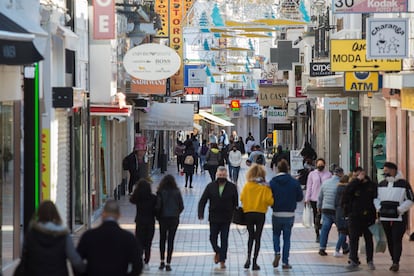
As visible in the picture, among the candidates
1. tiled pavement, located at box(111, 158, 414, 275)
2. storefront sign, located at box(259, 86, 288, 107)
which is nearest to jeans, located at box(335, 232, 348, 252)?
tiled pavement, located at box(111, 158, 414, 275)

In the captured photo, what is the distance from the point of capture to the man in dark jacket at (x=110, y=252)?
10.2 m

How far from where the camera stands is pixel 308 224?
69.5 ft

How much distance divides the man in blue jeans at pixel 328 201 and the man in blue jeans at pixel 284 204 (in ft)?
5.82

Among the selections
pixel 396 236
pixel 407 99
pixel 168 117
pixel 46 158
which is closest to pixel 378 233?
A: pixel 396 236

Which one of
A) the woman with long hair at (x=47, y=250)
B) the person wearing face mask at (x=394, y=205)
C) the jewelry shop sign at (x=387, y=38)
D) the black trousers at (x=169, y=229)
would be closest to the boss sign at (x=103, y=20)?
the jewelry shop sign at (x=387, y=38)

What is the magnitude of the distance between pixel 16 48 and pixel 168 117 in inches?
1064

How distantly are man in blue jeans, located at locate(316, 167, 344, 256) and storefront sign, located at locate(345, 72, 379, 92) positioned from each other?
6534mm

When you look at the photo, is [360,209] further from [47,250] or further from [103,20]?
[103,20]

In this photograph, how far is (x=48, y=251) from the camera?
1035cm

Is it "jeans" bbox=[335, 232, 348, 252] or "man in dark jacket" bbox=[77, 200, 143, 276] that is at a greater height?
"man in dark jacket" bbox=[77, 200, 143, 276]

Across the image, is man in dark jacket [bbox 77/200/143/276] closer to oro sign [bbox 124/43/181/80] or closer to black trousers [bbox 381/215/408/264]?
black trousers [bbox 381/215/408/264]

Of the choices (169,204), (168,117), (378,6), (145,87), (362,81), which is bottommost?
(169,204)

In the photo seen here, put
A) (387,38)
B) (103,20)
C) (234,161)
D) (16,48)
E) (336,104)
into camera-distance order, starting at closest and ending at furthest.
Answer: (16,48), (387,38), (103,20), (336,104), (234,161)

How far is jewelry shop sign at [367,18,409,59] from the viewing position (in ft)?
65.4
